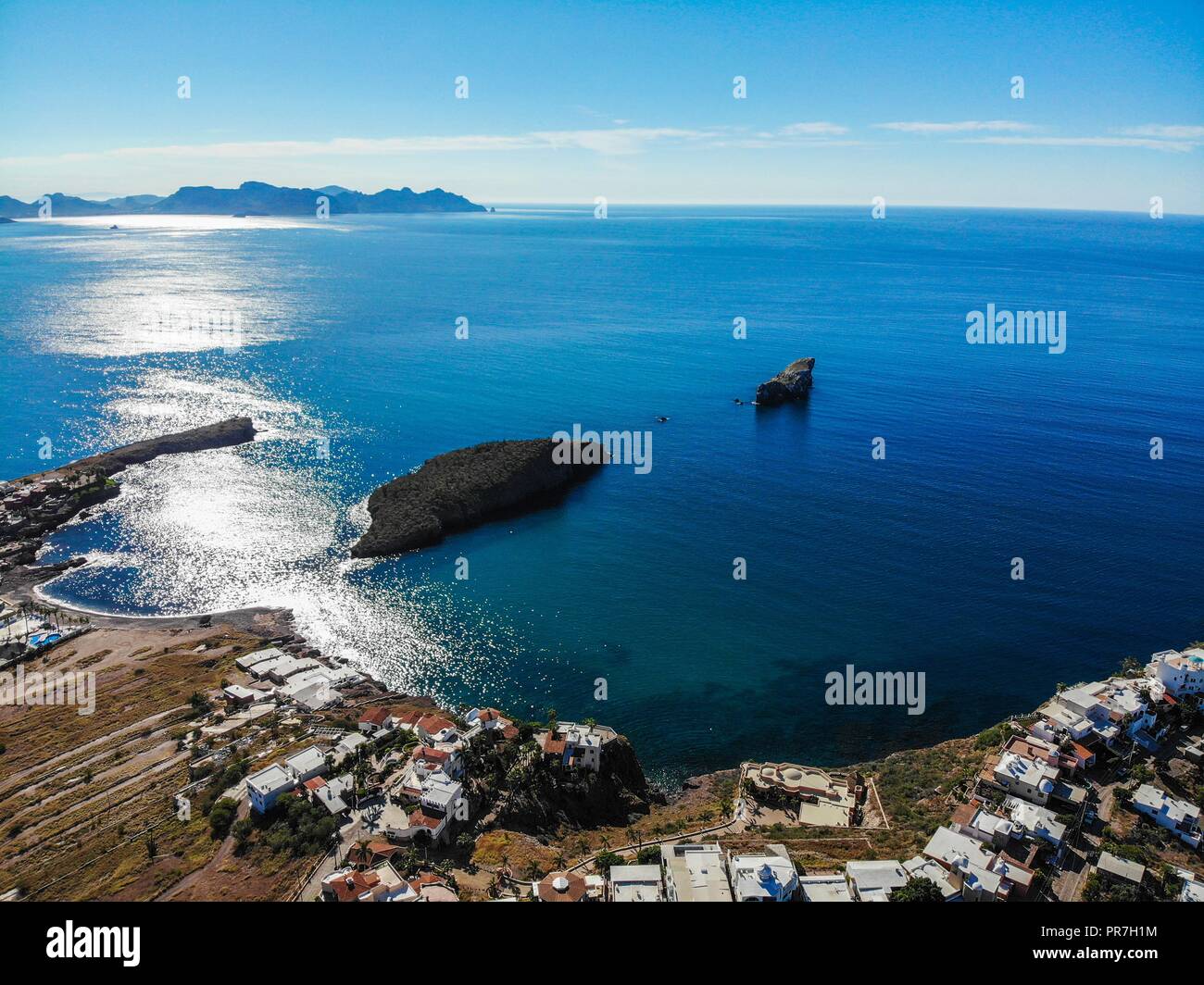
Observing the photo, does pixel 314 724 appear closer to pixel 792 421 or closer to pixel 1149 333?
pixel 792 421

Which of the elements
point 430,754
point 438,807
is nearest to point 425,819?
point 438,807

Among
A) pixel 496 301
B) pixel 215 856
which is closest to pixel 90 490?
pixel 215 856

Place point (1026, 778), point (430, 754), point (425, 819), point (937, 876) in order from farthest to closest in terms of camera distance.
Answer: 1. point (430, 754)
2. point (1026, 778)
3. point (425, 819)
4. point (937, 876)

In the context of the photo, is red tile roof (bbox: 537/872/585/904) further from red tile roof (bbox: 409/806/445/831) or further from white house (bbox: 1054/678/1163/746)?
white house (bbox: 1054/678/1163/746)

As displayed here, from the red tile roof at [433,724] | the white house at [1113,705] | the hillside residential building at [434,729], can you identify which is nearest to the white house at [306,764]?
the hillside residential building at [434,729]

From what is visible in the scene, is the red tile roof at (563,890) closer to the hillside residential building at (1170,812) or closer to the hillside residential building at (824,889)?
the hillside residential building at (824,889)

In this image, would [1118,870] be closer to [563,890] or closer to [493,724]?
[563,890]
